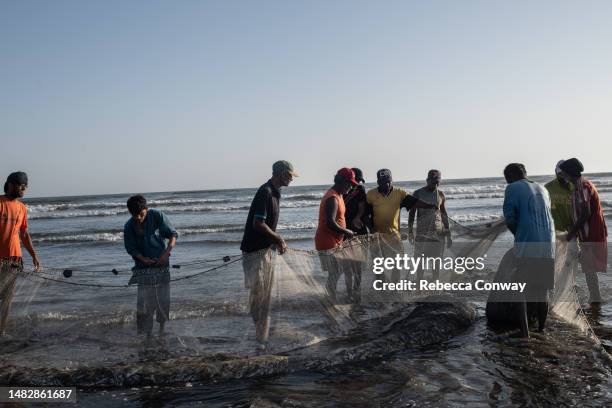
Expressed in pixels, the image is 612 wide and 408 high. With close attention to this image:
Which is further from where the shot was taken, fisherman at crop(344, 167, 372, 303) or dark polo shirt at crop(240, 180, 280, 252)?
fisherman at crop(344, 167, 372, 303)

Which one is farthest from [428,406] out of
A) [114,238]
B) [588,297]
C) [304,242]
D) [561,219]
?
[114,238]

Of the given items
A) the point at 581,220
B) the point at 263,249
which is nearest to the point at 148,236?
the point at 263,249

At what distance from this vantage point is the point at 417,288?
752 cm

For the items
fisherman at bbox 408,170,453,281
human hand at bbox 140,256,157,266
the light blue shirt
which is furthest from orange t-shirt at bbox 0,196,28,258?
the light blue shirt

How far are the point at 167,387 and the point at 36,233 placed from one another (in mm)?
22154

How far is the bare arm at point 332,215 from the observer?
630 centimetres

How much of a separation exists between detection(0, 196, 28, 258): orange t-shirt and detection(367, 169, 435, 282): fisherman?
4359 millimetres

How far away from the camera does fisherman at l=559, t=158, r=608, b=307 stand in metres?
6.67

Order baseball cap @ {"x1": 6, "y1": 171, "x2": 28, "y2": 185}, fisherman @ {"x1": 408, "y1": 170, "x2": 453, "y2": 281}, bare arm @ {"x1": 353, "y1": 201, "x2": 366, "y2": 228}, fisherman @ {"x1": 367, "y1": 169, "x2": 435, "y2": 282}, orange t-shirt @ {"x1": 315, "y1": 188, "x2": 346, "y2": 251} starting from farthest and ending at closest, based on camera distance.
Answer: fisherman @ {"x1": 408, "y1": 170, "x2": 453, "y2": 281} → bare arm @ {"x1": 353, "y1": 201, "x2": 366, "y2": 228} → fisherman @ {"x1": 367, "y1": 169, "x2": 435, "y2": 282} → orange t-shirt @ {"x1": 315, "y1": 188, "x2": 346, "y2": 251} → baseball cap @ {"x1": 6, "y1": 171, "x2": 28, "y2": 185}

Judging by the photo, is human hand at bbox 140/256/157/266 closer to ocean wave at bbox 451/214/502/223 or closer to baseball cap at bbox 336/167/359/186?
baseball cap at bbox 336/167/359/186

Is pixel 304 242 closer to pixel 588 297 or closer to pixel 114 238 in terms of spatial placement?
pixel 114 238

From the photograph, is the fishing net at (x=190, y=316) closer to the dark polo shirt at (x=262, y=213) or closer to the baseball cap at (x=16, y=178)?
the dark polo shirt at (x=262, y=213)

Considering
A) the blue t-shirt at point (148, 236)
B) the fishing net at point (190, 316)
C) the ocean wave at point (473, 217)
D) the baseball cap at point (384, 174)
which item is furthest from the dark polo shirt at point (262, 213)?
the ocean wave at point (473, 217)

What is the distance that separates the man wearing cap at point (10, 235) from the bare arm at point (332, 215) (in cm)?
337
